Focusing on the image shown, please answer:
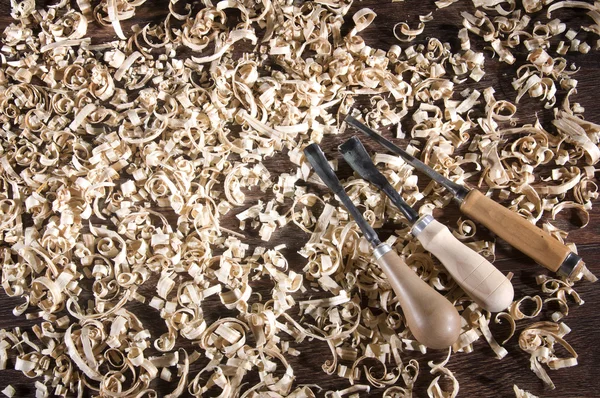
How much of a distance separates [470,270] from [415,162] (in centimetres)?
25

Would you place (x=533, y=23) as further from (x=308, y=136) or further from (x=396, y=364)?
(x=396, y=364)

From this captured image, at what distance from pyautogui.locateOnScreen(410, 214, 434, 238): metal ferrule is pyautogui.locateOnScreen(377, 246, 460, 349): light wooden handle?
0.07m

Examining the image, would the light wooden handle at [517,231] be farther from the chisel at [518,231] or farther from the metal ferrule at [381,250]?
the metal ferrule at [381,250]

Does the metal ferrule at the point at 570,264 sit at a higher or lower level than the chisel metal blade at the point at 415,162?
lower

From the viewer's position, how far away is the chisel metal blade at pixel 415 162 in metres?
1.00

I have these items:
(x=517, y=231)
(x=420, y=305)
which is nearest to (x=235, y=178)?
(x=420, y=305)

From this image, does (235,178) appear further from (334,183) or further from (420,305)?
(420,305)

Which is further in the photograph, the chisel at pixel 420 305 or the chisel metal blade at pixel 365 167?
the chisel metal blade at pixel 365 167

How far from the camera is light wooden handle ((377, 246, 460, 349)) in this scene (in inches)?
35.2

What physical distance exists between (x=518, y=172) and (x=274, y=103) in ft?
1.74

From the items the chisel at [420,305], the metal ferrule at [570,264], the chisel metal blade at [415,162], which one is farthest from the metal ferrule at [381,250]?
the metal ferrule at [570,264]

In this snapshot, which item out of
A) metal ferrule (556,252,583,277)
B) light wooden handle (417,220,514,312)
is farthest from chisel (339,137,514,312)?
metal ferrule (556,252,583,277)

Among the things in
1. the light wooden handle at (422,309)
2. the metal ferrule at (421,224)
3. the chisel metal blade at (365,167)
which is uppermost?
the chisel metal blade at (365,167)

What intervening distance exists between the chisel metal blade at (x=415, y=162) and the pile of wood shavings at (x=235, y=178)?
0.08ft
